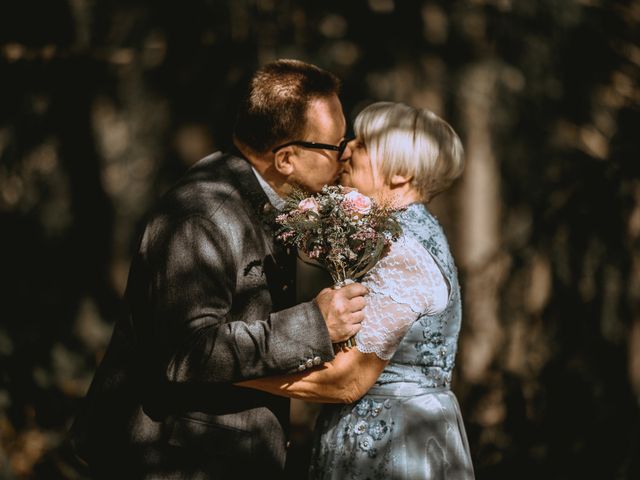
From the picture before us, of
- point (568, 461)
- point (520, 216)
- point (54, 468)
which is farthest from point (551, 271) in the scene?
point (54, 468)

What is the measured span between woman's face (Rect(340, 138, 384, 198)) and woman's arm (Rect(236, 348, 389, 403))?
0.73m

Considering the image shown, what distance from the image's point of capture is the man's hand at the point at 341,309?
2.62 metres

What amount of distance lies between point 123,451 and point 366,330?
1.04 metres

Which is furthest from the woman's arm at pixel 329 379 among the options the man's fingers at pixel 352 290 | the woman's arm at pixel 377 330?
the man's fingers at pixel 352 290

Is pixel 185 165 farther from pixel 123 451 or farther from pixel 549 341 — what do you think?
pixel 123 451

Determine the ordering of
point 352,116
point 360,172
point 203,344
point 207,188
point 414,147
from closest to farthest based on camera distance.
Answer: point 203,344 < point 207,188 < point 414,147 < point 360,172 < point 352,116

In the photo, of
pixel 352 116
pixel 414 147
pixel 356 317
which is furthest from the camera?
pixel 352 116

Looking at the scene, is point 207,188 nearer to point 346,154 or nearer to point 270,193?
point 270,193

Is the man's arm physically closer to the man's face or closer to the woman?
the woman

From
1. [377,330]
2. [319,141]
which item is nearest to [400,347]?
[377,330]

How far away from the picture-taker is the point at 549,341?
7.11 meters

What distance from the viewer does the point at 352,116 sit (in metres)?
7.39

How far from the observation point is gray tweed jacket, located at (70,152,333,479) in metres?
2.58

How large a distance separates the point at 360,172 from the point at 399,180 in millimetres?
186
